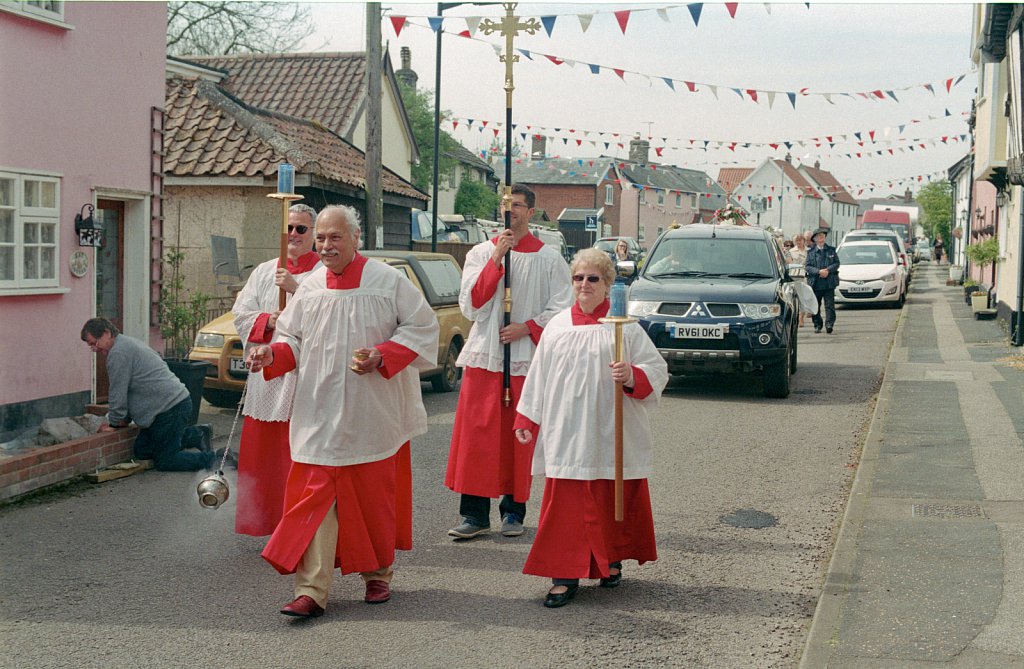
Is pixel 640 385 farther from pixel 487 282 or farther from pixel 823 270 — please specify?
pixel 823 270

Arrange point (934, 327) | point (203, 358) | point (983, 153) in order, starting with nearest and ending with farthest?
point (203, 358)
point (934, 327)
point (983, 153)

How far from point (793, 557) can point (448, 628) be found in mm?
2278

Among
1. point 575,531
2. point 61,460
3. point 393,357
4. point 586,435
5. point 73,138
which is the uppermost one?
point 73,138

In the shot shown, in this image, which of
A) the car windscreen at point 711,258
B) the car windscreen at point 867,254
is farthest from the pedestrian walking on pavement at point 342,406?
the car windscreen at point 867,254

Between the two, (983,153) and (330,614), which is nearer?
(330,614)

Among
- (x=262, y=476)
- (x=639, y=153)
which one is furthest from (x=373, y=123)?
(x=639, y=153)

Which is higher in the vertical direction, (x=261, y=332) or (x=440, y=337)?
(x=261, y=332)

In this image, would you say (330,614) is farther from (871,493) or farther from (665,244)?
(665,244)

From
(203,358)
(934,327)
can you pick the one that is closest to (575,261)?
(203,358)

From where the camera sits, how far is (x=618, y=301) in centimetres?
509

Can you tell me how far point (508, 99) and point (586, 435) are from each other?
8.01 ft

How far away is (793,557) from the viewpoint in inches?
253

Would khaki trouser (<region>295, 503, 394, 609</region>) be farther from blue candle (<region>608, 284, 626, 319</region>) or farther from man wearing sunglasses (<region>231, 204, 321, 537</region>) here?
blue candle (<region>608, 284, 626, 319</region>)

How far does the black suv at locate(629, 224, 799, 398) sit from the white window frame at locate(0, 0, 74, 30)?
6.61 metres
